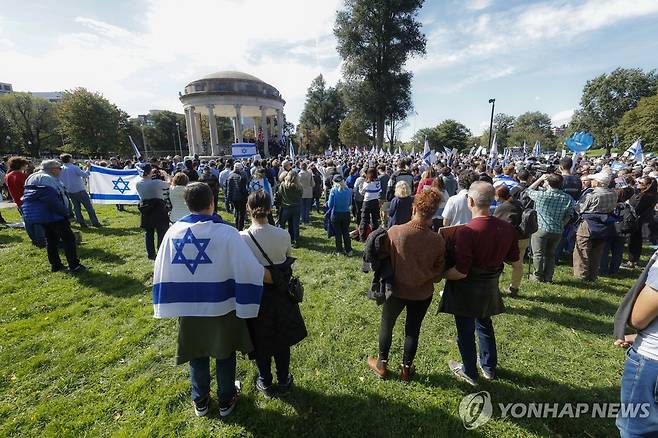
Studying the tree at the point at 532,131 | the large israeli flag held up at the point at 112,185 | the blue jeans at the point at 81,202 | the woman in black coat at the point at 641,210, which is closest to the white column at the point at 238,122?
the large israeli flag held up at the point at 112,185

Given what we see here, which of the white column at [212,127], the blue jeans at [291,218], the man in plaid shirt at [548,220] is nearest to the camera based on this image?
the man in plaid shirt at [548,220]

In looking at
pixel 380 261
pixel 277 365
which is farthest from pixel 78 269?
pixel 380 261

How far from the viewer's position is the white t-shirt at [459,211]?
4.88 m

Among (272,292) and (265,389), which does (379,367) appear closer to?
(265,389)

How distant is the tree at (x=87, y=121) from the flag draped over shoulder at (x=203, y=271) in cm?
5801

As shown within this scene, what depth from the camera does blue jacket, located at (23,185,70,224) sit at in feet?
18.7

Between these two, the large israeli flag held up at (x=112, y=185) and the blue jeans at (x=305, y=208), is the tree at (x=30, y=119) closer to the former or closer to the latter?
the large israeli flag held up at (x=112, y=185)

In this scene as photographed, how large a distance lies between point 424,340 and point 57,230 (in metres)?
6.92

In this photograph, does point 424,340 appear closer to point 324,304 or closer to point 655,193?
point 324,304

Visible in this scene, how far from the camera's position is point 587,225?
5809 millimetres

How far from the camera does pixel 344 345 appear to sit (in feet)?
13.8

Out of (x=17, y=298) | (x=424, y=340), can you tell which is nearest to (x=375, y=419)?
(x=424, y=340)
